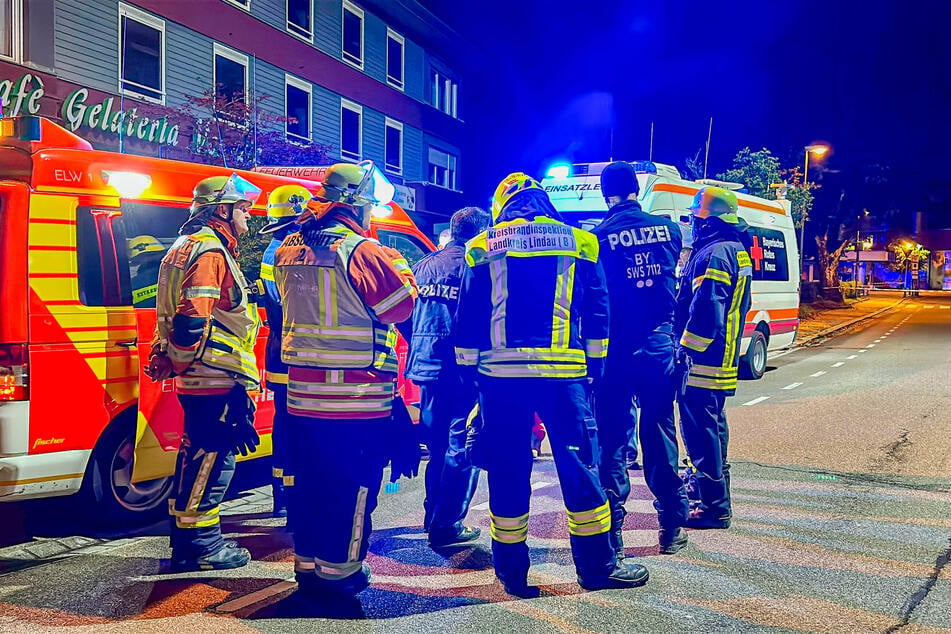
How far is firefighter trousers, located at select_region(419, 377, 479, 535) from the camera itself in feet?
17.0

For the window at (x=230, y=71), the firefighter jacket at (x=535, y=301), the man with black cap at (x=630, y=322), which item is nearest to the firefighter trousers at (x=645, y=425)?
the man with black cap at (x=630, y=322)

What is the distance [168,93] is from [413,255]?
1035 centimetres

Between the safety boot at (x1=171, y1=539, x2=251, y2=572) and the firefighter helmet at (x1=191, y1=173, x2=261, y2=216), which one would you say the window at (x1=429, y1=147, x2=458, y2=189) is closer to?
the firefighter helmet at (x1=191, y1=173, x2=261, y2=216)

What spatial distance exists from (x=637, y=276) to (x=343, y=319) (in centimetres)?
182

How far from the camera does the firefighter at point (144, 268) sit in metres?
5.47

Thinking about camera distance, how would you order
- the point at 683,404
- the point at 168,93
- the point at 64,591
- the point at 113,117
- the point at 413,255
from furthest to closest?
1. the point at 168,93
2. the point at 113,117
3. the point at 413,255
4. the point at 683,404
5. the point at 64,591

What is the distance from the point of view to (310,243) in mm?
4191

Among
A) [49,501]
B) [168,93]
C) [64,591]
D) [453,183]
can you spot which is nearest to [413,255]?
[49,501]

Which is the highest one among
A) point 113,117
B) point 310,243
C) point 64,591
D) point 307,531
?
point 113,117

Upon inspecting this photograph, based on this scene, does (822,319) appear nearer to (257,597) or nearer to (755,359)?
(755,359)

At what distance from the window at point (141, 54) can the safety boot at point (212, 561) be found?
12.0 m

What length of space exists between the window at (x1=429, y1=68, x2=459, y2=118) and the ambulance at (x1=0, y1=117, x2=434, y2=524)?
22.6m

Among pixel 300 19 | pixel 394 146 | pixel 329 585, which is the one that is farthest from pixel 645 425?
pixel 394 146

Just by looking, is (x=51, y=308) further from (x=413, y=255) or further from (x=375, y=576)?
(x=413, y=255)
